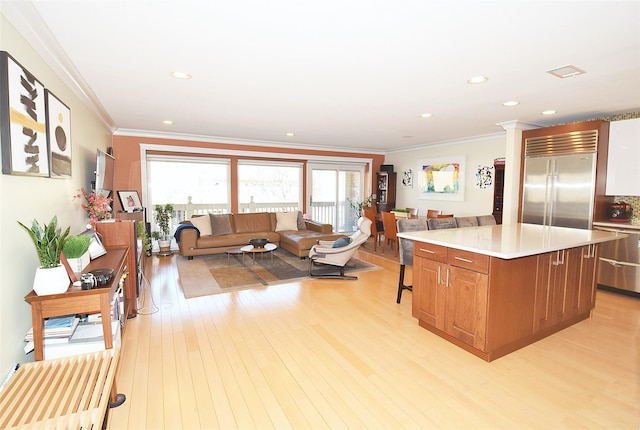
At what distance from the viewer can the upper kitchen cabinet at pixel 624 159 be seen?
162 inches

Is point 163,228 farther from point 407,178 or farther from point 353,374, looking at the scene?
point 407,178

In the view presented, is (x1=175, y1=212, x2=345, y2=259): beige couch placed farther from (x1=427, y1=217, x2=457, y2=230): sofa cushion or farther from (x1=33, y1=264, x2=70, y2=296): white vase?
(x1=33, y1=264, x2=70, y2=296): white vase

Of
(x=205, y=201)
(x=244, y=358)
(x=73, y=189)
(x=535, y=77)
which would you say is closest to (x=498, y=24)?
(x=535, y=77)

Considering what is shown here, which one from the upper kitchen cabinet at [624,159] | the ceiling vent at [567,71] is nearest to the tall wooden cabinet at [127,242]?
the ceiling vent at [567,71]

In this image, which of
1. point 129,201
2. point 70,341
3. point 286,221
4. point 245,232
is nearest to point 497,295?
point 70,341

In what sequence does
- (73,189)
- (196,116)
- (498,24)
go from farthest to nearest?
(196,116) → (73,189) → (498,24)

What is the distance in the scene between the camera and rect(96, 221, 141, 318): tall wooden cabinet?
3258 millimetres

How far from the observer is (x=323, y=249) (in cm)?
491

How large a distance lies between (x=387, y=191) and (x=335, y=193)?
1.43 meters

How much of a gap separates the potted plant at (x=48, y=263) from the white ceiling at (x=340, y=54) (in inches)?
52.5

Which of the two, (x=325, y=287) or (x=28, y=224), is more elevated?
(x=28, y=224)

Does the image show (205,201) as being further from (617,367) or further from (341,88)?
(617,367)

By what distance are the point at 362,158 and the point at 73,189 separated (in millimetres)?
6834

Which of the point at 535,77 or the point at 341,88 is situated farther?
the point at 341,88
